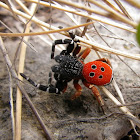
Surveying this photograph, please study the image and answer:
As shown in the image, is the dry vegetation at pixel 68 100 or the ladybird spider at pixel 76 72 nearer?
the dry vegetation at pixel 68 100

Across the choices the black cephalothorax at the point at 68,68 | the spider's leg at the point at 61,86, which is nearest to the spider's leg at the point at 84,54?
the black cephalothorax at the point at 68,68

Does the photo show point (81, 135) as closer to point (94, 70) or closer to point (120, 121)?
point (120, 121)

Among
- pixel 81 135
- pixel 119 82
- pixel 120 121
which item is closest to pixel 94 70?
pixel 119 82

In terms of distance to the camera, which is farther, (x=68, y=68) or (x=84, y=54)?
(x=84, y=54)

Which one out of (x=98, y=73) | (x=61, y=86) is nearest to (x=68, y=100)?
(x=61, y=86)

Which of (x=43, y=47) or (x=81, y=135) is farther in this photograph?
(x=43, y=47)

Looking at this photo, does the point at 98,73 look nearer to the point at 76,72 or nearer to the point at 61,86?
the point at 76,72

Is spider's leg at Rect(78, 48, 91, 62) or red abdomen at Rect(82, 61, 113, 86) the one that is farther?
spider's leg at Rect(78, 48, 91, 62)

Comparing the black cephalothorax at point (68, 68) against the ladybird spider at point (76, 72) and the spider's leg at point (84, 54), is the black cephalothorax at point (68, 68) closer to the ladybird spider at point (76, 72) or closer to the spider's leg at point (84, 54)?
the ladybird spider at point (76, 72)

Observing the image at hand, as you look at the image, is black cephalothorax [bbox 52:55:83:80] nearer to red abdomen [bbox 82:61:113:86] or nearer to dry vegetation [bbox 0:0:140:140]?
red abdomen [bbox 82:61:113:86]

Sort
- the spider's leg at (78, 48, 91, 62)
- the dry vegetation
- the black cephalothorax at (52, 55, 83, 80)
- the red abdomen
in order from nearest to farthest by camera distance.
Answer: the dry vegetation → the red abdomen → the black cephalothorax at (52, 55, 83, 80) → the spider's leg at (78, 48, 91, 62)

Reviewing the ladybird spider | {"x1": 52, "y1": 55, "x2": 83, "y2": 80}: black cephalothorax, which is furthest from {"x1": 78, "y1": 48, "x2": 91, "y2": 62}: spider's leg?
{"x1": 52, "y1": 55, "x2": 83, "y2": 80}: black cephalothorax
